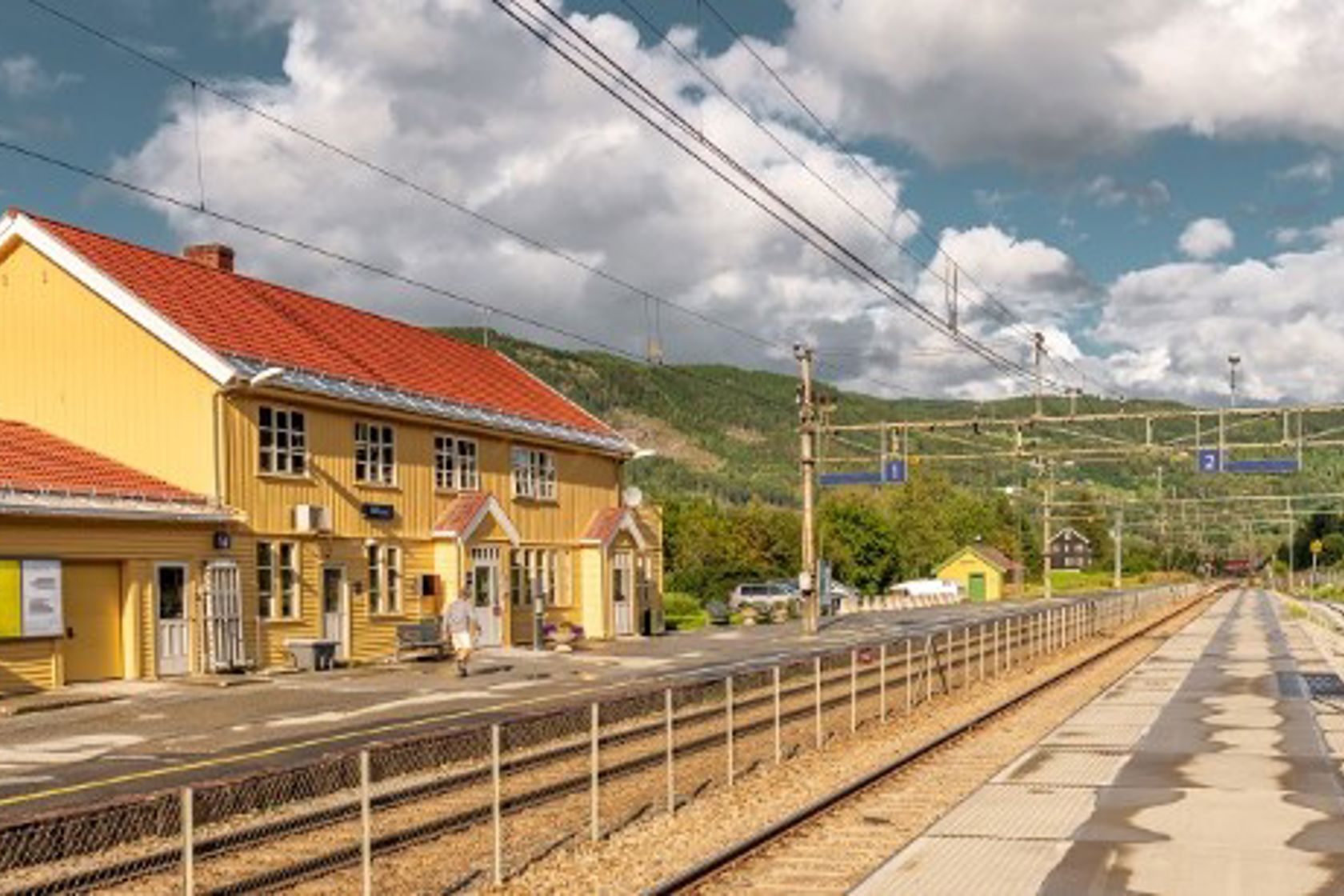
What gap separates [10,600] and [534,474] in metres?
20.0

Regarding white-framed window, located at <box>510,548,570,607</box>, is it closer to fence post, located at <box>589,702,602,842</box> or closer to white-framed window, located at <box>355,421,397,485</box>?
white-framed window, located at <box>355,421,397,485</box>

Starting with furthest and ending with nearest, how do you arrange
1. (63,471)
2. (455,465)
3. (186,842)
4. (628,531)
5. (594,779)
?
(628,531)
(455,465)
(63,471)
(594,779)
(186,842)

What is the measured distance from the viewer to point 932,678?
29.4 m

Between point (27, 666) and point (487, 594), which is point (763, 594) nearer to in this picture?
point (487, 594)

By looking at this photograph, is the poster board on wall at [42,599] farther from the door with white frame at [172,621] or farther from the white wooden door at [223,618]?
the white wooden door at [223,618]

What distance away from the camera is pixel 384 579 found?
36.2 m

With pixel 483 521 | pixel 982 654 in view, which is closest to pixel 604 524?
pixel 483 521

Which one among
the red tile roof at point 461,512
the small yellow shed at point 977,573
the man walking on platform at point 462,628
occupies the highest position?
the red tile roof at point 461,512

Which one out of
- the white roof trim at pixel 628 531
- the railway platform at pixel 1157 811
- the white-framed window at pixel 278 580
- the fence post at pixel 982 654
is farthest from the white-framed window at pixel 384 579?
the railway platform at pixel 1157 811

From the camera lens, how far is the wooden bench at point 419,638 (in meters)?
35.5

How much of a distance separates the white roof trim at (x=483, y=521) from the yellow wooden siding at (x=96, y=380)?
331 inches

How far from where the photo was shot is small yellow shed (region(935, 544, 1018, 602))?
388ft

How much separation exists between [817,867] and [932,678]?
1729 centimetres

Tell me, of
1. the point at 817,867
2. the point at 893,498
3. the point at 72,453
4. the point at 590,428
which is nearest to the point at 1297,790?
the point at 817,867
